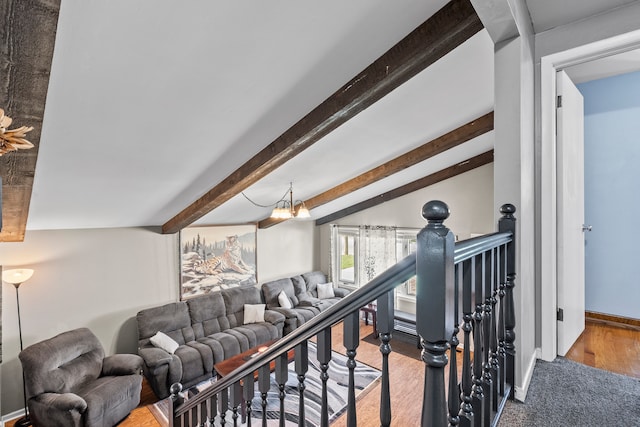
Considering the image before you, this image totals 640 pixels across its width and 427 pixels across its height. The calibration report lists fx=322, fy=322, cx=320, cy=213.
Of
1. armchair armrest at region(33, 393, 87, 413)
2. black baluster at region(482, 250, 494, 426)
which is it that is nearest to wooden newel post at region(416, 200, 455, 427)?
black baluster at region(482, 250, 494, 426)

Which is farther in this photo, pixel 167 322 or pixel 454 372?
pixel 167 322

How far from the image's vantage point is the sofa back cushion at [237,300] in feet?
18.8

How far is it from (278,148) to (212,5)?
5.15 feet

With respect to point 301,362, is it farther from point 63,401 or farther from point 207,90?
point 63,401

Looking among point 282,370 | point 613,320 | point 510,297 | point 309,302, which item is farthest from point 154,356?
point 613,320

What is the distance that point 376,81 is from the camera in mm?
2350

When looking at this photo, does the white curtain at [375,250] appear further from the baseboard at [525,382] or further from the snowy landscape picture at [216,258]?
the baseboard at [525,382]

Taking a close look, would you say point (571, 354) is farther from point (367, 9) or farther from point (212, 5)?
point (212, 5)

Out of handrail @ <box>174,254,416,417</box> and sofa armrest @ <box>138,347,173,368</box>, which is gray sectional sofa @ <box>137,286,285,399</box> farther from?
handrail @ <box>174,254,416,417</box>

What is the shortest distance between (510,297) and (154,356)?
4.41 metres

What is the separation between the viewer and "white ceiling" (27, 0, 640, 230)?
1.65m

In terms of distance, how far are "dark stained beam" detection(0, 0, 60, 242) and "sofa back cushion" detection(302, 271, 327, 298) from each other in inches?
218

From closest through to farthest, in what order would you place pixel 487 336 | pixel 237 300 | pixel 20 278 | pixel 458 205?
pixel 487 336
pixel 20 278
pixel 458 205
pixel 237 300

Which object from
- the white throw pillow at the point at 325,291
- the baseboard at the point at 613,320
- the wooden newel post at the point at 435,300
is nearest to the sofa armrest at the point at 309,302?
the white throw pillow at the point at 325,291
